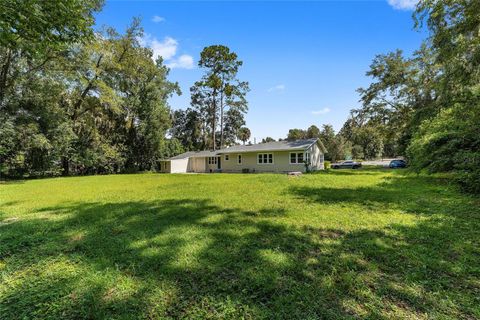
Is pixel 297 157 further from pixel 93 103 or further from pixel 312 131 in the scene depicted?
pixel 312 131

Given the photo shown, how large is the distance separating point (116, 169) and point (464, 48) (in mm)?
32334

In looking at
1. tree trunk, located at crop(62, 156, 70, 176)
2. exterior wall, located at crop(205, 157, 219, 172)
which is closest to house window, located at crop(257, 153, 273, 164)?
exterior wall, located at crop(205, 157, 219, 172)

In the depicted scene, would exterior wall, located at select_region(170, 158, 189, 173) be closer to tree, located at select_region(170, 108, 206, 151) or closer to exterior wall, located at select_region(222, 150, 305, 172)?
exterior wall, located at select_region(222, 150, 305, 172)

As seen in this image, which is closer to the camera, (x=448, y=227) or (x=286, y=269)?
(x=286, y=269)

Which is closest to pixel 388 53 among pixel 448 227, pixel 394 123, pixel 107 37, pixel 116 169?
pixel 394 123

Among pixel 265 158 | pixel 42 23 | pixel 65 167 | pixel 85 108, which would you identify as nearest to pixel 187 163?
pixel 265 158

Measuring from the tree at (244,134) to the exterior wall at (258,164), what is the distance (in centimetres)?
2462

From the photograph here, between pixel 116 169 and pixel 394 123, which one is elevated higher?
pixel 394 123

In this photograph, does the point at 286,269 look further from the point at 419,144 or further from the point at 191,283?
the point at 419,144

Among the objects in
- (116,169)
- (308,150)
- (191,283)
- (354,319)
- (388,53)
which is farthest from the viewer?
(116,169)

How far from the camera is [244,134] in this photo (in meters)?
54.8

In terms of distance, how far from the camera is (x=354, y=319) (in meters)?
2.35

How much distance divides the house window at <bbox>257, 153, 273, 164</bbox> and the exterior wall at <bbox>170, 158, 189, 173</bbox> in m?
11.3

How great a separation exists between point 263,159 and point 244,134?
31302 mm
